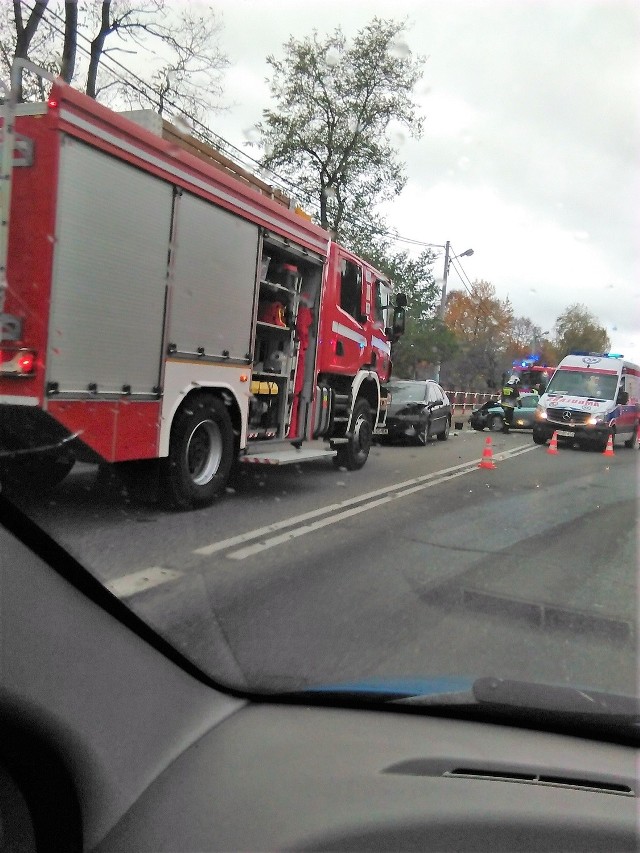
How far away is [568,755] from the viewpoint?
2.09 m

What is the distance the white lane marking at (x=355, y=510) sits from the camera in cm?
585

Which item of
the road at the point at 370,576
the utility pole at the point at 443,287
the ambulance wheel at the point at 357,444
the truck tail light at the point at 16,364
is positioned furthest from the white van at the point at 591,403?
the truck tail light at the point at 16,364

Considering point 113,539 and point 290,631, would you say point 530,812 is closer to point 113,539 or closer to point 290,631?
point 290,631

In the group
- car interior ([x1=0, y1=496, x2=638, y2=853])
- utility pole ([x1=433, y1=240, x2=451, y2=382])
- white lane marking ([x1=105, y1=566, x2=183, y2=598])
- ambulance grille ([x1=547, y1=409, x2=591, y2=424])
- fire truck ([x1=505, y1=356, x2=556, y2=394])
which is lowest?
white lane marking ([x1=105, y1=566, x2=183, y2=598])

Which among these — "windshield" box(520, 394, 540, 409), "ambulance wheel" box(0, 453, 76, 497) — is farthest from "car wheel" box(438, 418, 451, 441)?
"ambulance wheel" box(0, 453, 76, 497)

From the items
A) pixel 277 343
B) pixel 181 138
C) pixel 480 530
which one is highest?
pixel 181 138

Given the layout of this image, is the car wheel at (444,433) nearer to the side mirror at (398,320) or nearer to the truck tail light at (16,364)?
the side mirror at (398,320)

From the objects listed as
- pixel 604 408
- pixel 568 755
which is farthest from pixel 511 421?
pixel 568 755

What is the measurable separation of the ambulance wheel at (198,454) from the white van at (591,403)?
43.6ft

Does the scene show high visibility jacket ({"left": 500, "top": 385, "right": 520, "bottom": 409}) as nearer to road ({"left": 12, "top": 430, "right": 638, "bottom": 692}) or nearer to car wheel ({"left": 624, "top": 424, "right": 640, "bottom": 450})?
car wheel ({"left": 624, "top": 424, "right": 640, "bottom": 450})

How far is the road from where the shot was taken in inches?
126

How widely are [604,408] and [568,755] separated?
18.3 m

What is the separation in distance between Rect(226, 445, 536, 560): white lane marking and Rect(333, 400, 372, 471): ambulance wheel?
1.09 m

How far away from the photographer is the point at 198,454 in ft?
24.7
